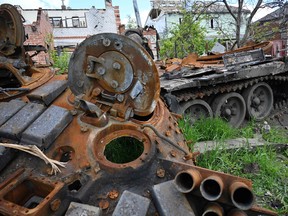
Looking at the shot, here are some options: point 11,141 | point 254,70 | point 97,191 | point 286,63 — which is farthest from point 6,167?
point 286,63

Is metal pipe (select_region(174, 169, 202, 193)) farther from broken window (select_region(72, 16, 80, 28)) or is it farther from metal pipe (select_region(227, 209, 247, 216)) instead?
broken window (select_region(72, 16, 80, 28))

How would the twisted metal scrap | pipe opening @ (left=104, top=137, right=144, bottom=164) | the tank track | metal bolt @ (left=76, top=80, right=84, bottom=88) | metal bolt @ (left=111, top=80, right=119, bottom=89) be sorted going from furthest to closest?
the tank track, pipe opening @ (left=104, top=137, right=144, bottom=164), metal bolt @ (left=76, top=80, right=84, bottom=88), metal bolt @ (left=111, top=80, right=119, bottom=89), the twisted metal scrap

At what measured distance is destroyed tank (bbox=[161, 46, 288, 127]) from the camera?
5480 millimetres

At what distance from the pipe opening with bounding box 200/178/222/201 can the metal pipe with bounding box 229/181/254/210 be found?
80 millimetres

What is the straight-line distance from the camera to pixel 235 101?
262 inches

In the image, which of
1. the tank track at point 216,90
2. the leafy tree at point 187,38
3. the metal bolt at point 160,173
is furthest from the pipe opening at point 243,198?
the leafy tree at point 187,38

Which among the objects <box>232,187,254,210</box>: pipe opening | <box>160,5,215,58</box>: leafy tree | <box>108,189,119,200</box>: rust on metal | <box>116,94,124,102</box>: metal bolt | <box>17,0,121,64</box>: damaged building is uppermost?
<box>17,0,121,64</box>: damaged building

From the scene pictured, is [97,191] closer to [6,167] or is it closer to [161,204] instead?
[161,204]

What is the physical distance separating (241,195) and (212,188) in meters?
0.18

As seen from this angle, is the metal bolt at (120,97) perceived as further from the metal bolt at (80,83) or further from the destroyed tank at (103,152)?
the metal bolt at (80,83)

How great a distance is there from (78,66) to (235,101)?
5000mm

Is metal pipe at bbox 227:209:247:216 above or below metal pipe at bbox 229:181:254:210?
below

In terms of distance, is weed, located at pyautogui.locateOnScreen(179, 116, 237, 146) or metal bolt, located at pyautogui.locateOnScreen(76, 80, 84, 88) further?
weed, located at pyautogui.locateOnScreen(179, 116, 237, 146)

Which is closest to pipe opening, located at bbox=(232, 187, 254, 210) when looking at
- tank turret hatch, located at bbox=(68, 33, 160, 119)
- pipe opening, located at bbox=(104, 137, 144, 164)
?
tank turret hatch, located at bbox=(68, 33, 160, 119)
